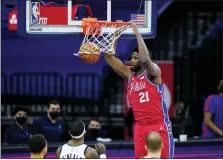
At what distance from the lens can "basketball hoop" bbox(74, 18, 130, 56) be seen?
24.5 ft

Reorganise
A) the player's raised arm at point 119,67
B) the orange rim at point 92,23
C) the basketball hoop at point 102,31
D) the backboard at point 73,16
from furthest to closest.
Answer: the backboard at point 73,16 < the orange rim at point 92,23 < the basketball hoop at point 102,31 < the player's raised arm at point 119,67

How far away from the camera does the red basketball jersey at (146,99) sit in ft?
22.6

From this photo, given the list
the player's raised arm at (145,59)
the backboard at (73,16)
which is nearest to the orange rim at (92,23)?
the backboard at (73,16)

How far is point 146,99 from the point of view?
22.6 ft

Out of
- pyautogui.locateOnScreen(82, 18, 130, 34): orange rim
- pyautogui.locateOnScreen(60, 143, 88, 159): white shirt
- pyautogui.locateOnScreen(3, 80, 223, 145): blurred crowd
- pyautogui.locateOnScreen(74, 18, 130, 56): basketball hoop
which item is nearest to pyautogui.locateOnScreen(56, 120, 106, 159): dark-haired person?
pyautogui.locateOnScreen(60, 143, 88, 159): white shirt

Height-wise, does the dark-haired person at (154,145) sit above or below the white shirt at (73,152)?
above

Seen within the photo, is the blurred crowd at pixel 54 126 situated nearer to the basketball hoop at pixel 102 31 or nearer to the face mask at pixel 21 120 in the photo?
the face mask at pixel 21 120

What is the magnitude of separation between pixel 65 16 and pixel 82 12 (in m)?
0.34

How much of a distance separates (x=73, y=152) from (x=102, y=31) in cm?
172

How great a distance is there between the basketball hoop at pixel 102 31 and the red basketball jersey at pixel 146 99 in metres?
0.70

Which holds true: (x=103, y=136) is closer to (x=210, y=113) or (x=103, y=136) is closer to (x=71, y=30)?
(x=210, y=113)

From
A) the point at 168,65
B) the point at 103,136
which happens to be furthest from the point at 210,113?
the point at 168,65

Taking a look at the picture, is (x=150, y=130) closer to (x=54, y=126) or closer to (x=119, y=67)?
(x=119, y=67)

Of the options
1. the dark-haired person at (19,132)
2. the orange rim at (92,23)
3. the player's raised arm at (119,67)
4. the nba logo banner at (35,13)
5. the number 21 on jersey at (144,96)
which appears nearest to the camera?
the number 21 on jersey at (144,96)
